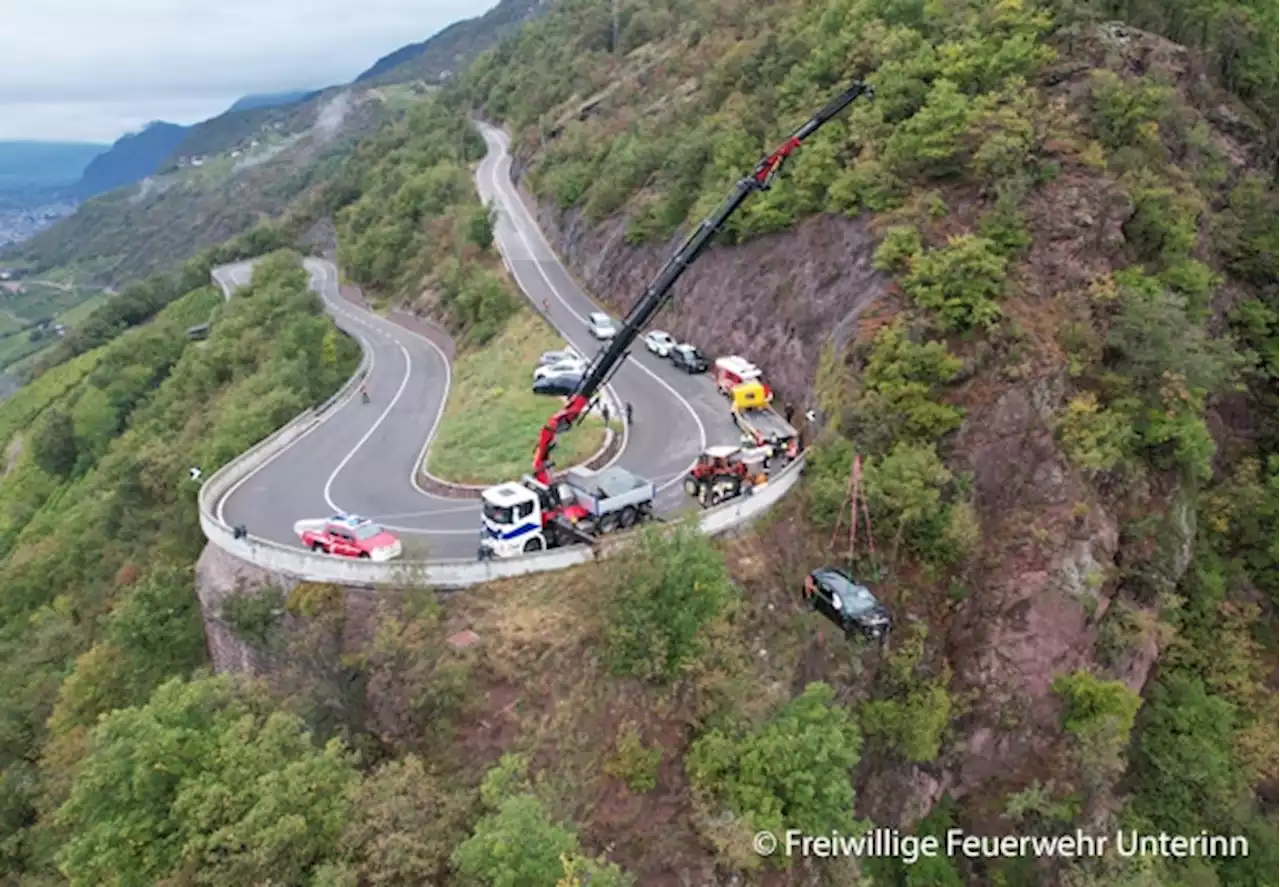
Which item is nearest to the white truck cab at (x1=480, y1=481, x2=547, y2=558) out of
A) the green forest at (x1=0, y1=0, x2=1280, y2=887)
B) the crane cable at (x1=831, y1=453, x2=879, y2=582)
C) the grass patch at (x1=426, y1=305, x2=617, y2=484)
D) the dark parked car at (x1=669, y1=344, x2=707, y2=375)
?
the green forest at (x1=0, y1=0, x2=1280, y2=887)

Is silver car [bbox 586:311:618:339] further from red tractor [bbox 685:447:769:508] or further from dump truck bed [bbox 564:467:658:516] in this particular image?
dump truck bed [bbox 564:467:658:516]

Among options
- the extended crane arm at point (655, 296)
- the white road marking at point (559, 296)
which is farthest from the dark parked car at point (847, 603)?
the extended crane arm at point (655, 296)

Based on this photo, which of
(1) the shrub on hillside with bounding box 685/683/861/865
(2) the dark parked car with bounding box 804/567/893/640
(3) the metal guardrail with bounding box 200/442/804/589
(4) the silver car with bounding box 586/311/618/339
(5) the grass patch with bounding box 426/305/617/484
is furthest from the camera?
(4) the silver car with bounding box 586/311/618/339

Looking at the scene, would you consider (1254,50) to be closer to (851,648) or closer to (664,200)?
(664,200)

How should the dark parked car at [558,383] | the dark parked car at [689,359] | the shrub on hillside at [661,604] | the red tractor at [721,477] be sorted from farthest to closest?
the dark parked car at [689,359], the dark parked car at [558,383], the red tractor at [721,477], the shrub on hillside at [661,604]

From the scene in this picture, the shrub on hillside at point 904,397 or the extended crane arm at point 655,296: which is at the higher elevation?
the extended crane arm at point 655,296

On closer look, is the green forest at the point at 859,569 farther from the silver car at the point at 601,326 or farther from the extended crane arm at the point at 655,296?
the extended crane arm at the point at 655,296

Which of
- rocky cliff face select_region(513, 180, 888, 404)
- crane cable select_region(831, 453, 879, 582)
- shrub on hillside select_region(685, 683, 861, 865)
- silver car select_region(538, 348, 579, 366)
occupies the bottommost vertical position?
shrub on hillside select_region(685, 683, 861, 865)
